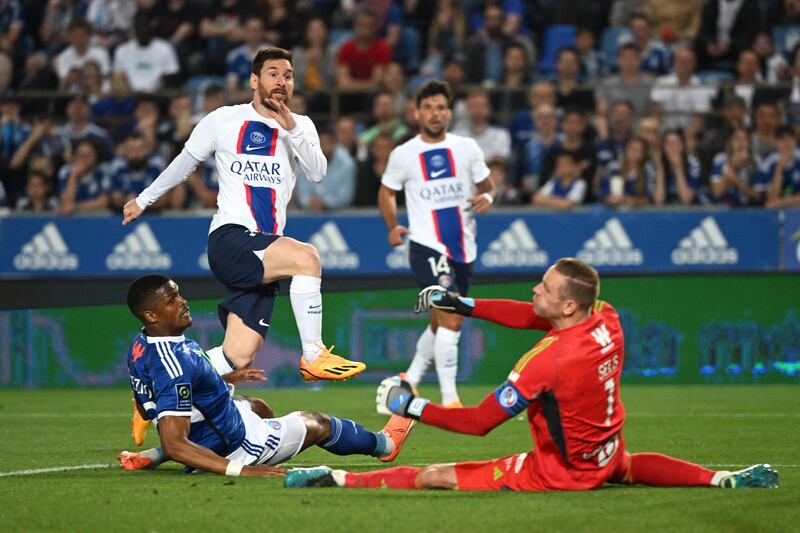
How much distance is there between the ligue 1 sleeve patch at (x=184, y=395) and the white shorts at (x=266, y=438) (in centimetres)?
44

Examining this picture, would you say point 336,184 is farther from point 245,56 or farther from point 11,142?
point 11,142

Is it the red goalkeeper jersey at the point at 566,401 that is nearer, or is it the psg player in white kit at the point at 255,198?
the red goalkeeper jersey at the point at 566,401

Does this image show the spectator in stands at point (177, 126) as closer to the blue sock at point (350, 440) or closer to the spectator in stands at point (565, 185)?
the spectator in stands at point (565, 185)

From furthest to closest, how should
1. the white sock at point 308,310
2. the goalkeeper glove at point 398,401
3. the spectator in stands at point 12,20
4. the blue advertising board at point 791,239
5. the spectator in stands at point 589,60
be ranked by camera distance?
the spectator in stands at point 12,20 < the spectator in stands at point 589,60 < the blue advertising board at point 791,239 < the white sock at point 308,310 < the goalkeeper glove at point 398,401

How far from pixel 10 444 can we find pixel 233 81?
30.5 ft

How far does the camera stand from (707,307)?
15039mm

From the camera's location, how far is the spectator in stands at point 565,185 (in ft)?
50.3

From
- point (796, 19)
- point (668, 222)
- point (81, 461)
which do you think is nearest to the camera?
point (81, 461)

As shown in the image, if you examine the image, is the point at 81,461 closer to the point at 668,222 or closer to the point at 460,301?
the point at 460,301

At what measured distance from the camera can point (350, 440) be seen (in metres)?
7.84

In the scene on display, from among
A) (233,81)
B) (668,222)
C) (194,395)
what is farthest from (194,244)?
(194,395)

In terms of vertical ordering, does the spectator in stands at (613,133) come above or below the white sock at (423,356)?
above

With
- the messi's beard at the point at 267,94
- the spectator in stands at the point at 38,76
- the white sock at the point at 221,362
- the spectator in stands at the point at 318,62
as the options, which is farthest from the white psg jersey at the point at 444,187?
the spectator in stands at the point at 38,76

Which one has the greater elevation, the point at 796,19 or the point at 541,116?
the point at 796,19
